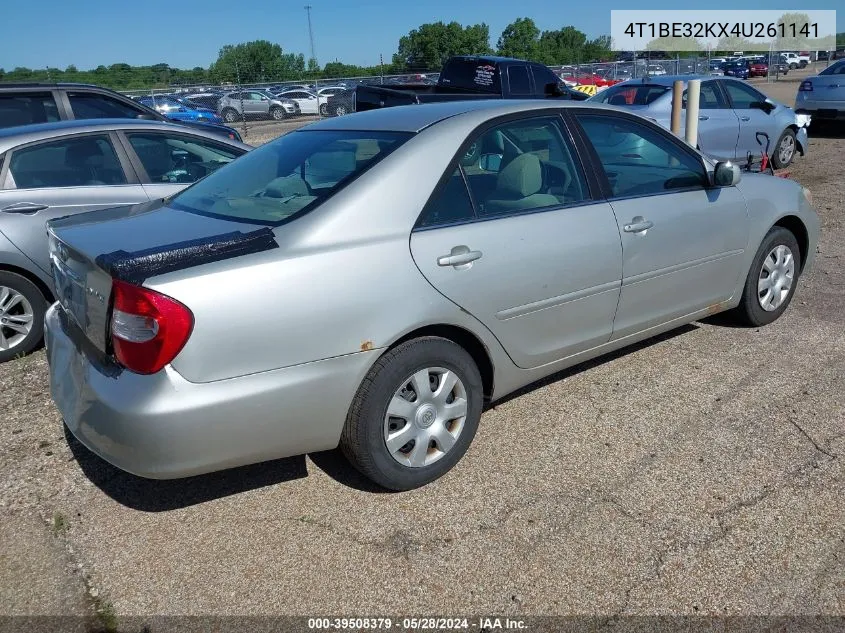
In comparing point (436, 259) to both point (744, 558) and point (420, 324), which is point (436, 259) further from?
point (744, 558)

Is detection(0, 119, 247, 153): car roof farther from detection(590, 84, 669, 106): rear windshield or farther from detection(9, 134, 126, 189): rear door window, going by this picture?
detection(590, 84, 669, 106): rear windshield

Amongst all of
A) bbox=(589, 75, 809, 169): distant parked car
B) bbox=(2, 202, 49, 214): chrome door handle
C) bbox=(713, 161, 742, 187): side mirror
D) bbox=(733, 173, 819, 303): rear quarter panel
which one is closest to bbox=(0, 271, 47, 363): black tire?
bbox=(2, 202, 49, 214): chrome door handle

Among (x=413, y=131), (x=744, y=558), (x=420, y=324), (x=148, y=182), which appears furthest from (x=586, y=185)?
(x=148, y=182)

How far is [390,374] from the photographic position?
2.99 m

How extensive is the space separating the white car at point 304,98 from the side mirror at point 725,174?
1138 inches

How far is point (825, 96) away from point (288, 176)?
47.2ft

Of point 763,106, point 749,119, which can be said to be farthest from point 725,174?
point 763,106

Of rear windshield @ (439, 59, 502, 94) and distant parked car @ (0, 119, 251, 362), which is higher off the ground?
rear windshield @ (439, 59, 502, 94)

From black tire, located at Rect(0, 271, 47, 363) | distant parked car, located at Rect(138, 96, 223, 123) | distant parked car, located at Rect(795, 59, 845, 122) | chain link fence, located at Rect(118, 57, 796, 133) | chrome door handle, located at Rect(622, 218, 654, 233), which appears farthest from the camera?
chain link fence, located at Rect(118, 57, 796, 133)

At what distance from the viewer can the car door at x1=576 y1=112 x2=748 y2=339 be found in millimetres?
3939

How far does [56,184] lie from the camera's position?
5.18 m

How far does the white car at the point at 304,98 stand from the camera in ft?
104

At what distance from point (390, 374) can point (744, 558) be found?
1.46 meters

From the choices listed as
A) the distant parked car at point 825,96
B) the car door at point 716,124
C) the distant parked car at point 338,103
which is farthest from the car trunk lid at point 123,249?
the distant parked car at point 338,103
